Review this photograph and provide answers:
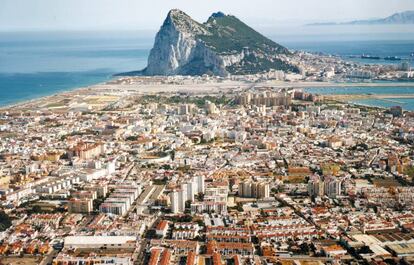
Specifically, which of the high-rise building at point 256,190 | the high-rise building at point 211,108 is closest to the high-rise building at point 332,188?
the high-rise building at point 256,190

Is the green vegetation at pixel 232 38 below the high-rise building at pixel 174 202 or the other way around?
the other way around

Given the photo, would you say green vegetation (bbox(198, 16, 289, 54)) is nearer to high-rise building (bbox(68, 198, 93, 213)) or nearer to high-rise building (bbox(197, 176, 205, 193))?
high-rise building (bbox(197, 176, 205, 193))

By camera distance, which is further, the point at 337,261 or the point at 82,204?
the point at 82,204

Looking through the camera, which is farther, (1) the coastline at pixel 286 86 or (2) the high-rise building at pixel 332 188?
(1) the coastline at pixel 286 86

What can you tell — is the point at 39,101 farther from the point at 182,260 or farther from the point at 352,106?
the point at 182,260

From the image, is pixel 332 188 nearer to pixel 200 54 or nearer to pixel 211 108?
pixel 211 108

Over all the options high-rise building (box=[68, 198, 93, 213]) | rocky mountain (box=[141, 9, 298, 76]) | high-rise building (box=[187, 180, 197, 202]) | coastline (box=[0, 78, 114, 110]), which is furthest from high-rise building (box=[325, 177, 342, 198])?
rocky mountain (box=[141, 9, 298, 76])

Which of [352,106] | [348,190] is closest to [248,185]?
[348,190]

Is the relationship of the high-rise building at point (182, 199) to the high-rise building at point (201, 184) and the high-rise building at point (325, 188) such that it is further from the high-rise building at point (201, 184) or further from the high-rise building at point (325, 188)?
the high-rise building at point (325, 188)
